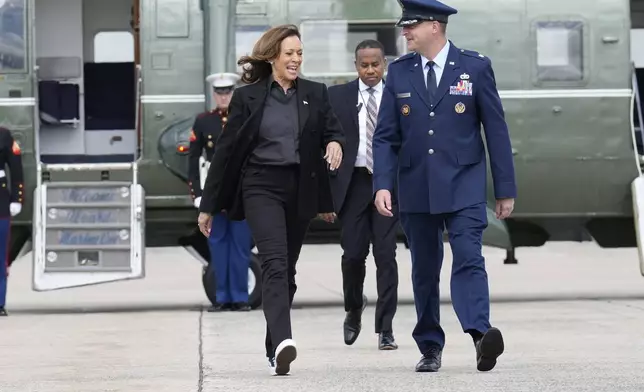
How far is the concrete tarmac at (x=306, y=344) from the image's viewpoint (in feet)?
26.5

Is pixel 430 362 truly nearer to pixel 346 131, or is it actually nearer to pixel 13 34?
pixel 346 131

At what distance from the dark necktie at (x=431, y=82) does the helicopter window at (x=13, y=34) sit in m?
6.13

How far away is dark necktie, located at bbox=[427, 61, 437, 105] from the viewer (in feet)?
26.9

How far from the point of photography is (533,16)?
45.6ft

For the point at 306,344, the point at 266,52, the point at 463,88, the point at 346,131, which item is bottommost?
the point at 306,344

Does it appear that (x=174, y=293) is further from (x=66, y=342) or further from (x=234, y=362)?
(x=234, y=362)

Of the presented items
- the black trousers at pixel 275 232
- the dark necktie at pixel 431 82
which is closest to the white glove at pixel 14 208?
the black trousers at pixel 275 232

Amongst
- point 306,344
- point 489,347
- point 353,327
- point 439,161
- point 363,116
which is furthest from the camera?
point 306,344

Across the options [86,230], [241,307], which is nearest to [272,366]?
[241,307]

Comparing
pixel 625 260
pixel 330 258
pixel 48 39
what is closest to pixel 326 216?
pixel 48 39

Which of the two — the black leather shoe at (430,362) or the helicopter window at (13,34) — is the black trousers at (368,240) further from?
the helicopter window at (13,34)

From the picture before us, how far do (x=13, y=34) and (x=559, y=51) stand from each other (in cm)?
462

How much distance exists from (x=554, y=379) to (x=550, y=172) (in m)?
6.24

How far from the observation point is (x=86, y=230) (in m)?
13.7
